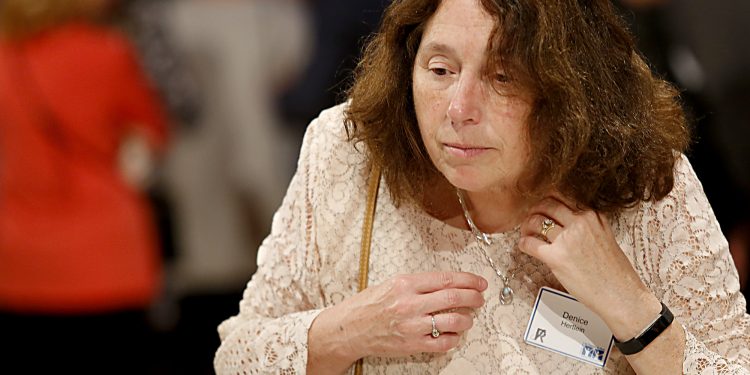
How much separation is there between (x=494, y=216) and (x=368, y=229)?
246 millimetres

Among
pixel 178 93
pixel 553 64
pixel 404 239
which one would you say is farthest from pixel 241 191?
pixel 553 64

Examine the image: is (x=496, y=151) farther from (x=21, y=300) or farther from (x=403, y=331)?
(x=21, y=300)

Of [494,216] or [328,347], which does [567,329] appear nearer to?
[494,216]

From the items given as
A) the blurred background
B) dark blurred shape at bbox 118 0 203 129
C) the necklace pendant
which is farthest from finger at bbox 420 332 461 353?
dark blurred shape at bbox 118 0 203 129

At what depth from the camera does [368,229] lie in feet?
8.17

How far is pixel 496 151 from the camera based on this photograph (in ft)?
7.26

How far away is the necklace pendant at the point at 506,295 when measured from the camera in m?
2.41

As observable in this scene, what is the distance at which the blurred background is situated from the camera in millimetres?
4023

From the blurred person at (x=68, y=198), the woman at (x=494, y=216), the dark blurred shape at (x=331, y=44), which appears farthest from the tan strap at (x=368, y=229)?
the blurred person at (x=68, y=198)

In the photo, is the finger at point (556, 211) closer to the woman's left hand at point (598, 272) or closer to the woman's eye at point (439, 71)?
the woman's left hand at point (598, 272)

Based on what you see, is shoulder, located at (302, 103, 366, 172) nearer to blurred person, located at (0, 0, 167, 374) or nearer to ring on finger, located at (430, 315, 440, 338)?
ring on finger, located at (430, 315, 440, 338)

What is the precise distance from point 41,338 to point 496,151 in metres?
3.22

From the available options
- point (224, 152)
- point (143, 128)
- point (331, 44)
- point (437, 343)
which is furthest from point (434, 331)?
point (224, 152)

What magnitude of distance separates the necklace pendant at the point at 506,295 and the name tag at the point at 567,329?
5 centimetres
